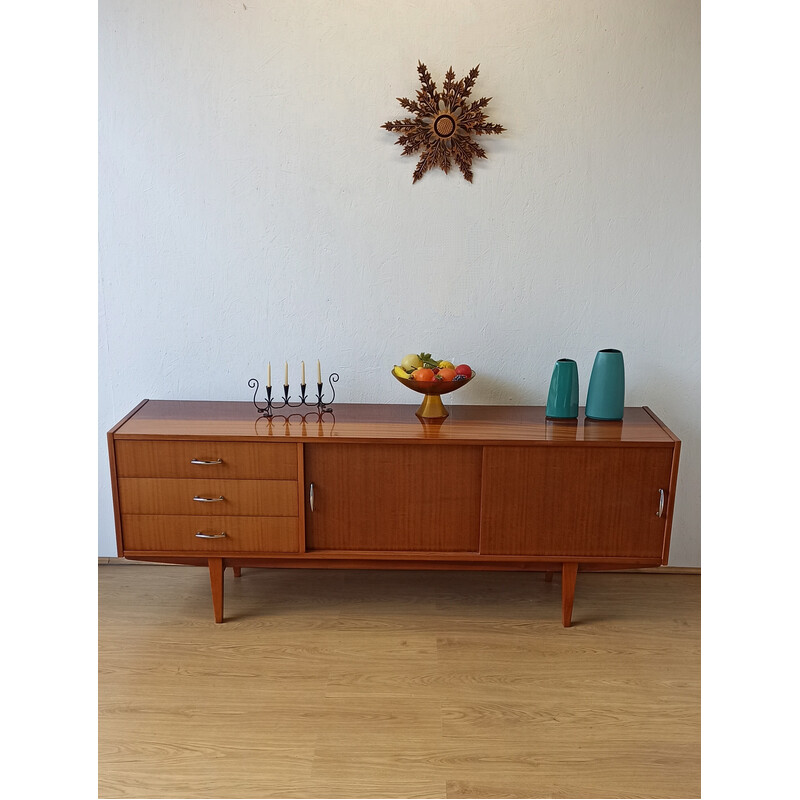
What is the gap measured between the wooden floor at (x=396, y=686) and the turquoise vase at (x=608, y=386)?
655 millimetres

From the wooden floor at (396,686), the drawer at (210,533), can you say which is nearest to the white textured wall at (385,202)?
the drawer at (210,533)

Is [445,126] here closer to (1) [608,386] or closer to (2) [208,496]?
(1) [608,386]

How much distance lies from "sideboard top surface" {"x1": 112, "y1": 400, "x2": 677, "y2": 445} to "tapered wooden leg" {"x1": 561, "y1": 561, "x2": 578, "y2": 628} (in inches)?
16.0

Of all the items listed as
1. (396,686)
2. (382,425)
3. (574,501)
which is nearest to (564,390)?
(574,501)

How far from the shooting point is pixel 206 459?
236 cm

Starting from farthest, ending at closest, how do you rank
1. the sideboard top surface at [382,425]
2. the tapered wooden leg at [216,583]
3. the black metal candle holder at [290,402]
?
the black metal candle holder at [290,402] < the tapered wooden leg at [216,583] < the sideboard top surface at [382,425]

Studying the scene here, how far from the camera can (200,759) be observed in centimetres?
189

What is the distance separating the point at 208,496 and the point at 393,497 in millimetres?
554

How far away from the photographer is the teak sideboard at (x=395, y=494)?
235 centimetres

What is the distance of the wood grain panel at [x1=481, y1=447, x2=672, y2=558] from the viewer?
234cm

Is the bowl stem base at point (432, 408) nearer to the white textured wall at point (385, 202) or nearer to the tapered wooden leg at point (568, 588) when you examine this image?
the white textured wall at point (385, 202)

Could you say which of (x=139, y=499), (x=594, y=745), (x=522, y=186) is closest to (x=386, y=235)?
(x=522, y=186)

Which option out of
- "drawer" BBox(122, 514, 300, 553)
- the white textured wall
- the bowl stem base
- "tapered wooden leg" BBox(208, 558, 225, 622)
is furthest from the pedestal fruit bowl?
"tapered wooden leg" BBox(208, 558, 225, 622)

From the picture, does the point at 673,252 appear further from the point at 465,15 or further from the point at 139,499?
the point at 139,499
